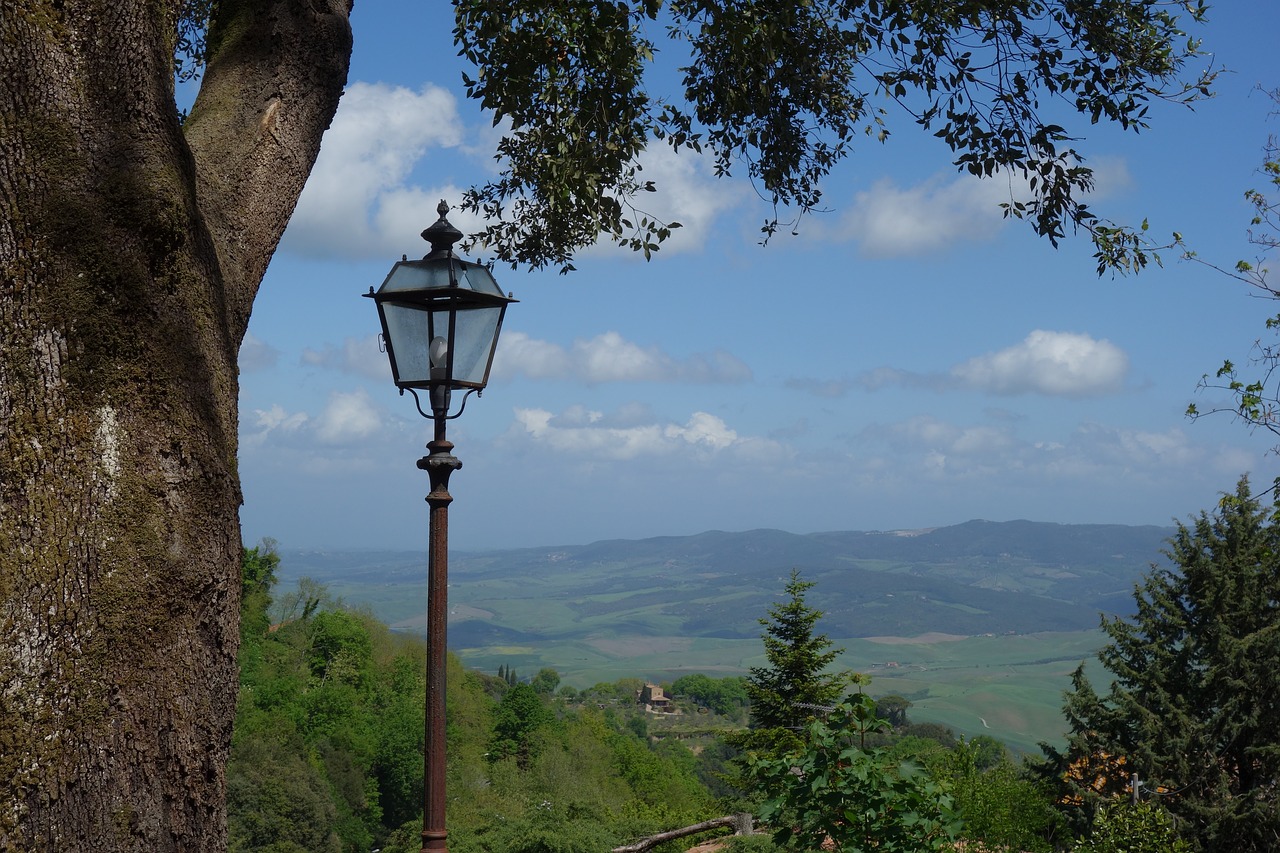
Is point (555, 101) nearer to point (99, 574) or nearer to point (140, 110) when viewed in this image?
point (140, 110)

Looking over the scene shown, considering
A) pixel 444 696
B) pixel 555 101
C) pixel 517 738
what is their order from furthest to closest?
pixel 517 738 < pixel 555 101 < pixel 444 696

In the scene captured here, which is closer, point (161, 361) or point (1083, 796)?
point (161, 361)

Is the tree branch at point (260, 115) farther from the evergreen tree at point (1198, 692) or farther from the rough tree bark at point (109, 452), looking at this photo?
the evergreen tree at point (1198, 692)

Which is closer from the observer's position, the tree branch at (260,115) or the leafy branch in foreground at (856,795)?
the tree branch at (260,115)

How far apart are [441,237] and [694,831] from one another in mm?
7393

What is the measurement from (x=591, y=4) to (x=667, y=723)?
117518 millimetres

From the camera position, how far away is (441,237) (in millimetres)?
4562

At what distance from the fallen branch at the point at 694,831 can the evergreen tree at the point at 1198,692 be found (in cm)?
1582

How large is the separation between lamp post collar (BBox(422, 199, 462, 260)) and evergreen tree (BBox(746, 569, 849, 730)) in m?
28.0

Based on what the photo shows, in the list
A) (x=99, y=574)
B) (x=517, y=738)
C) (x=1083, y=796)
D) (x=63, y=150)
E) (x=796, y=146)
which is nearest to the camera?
(x=99, y=574)

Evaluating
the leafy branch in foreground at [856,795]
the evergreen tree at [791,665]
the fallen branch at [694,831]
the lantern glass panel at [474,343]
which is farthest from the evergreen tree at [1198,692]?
the lantern glass panel at [474,343]

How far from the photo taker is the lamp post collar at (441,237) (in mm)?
4535

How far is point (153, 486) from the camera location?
8.00 feet

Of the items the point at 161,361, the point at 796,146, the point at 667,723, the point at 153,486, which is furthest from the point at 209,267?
the point at 667,723
